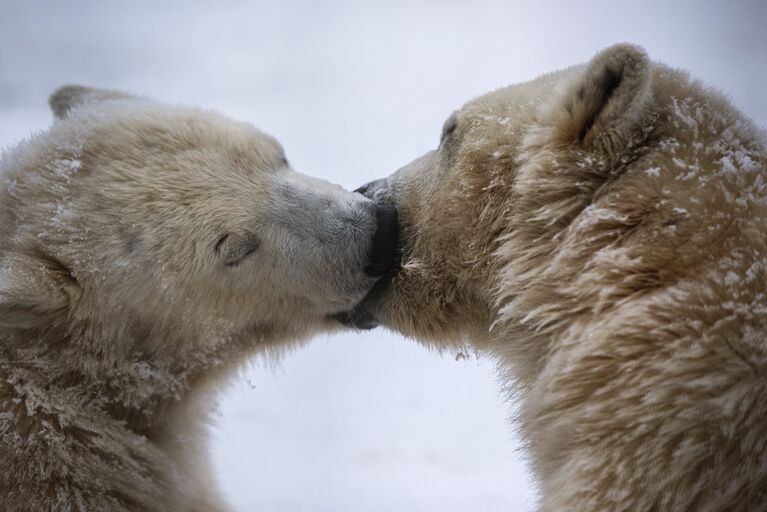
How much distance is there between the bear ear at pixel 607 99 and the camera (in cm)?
187

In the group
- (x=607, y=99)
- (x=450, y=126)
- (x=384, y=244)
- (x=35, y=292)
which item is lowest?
(x=384, y=244)

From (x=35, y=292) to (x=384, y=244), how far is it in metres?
1.09

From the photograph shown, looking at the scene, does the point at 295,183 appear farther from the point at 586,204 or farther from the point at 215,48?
the point at 215,48

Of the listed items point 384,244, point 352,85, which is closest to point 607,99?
point 384,244

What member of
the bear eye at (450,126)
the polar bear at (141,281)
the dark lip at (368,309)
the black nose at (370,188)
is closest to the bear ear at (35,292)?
the polar bear at (141,281)

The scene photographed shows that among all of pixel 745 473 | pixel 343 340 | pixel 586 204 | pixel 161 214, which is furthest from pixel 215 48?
pixel 745 473

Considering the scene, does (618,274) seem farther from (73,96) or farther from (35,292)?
(73,96)

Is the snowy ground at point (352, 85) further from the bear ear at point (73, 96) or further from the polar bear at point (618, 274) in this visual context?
the polar bear at point (618, 274)

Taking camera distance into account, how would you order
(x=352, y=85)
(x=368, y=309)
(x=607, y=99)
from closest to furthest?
(x=607, y=99) → (x=368, y=309) → (x=352, y=85)

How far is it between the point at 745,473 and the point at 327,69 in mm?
5258

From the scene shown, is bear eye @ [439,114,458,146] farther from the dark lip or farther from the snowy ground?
the snowy ground

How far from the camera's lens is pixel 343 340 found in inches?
211

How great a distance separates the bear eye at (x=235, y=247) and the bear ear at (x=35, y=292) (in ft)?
1.51

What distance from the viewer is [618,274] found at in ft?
5.83
